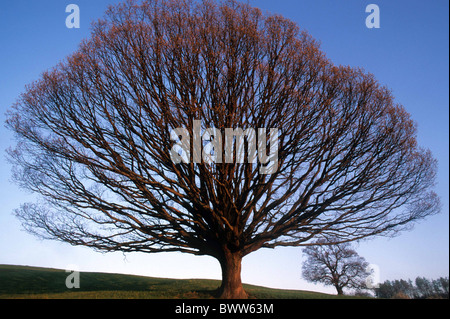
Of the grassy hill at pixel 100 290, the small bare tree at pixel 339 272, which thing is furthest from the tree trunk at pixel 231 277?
the small bare tree at pixel 339 272

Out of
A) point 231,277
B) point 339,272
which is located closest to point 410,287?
point 339,272

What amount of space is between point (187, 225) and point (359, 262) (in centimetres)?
2996

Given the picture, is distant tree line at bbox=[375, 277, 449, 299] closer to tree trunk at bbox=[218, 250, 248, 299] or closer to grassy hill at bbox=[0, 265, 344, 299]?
grassy hill at bbox=[0, 265, 344, 299]

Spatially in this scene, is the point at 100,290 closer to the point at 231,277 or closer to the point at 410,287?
the point at 231,277

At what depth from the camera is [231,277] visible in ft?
47.3

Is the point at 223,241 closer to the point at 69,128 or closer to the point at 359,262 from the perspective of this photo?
the point at 69,128

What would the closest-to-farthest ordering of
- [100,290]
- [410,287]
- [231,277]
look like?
1. [231,277]
2. [100,290]
3. [410,287]

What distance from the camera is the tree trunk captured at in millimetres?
14109

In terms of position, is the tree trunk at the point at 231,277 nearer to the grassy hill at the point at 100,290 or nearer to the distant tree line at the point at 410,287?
the grassy hill at the point at 100,290

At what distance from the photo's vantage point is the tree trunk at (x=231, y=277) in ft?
46.3

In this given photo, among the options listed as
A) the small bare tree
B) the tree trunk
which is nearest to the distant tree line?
the small bare tree

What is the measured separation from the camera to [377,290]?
38.2m
